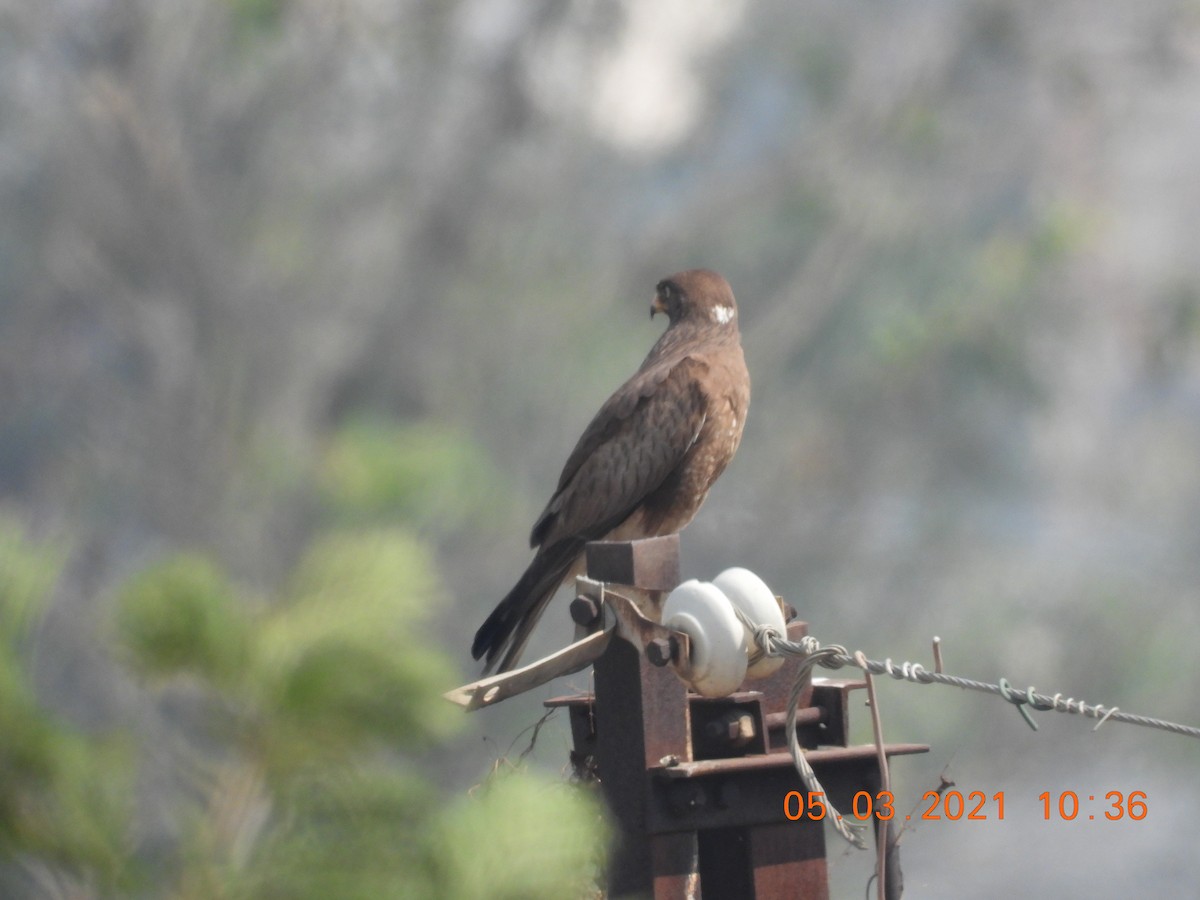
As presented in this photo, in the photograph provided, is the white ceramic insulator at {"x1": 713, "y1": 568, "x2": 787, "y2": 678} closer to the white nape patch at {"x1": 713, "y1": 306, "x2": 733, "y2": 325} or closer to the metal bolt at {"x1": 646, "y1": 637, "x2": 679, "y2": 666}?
the metal bolt at {"x1": 646, "y1": 637, "x2": 679, "y2": 666}

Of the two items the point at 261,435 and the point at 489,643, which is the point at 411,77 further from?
the point at 489,643

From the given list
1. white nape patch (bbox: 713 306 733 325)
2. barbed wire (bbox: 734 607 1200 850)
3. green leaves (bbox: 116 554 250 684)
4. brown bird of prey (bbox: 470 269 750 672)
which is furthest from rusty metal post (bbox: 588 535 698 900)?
white nape patch (bbox: 713 306 733 325)

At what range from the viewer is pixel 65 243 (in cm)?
1109

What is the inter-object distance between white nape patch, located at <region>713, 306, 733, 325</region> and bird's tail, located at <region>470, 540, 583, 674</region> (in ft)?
1.94

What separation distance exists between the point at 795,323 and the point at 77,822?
1016 centimetres

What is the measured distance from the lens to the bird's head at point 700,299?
11.3ft

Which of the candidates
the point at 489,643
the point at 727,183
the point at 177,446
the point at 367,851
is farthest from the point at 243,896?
the point at 727,183

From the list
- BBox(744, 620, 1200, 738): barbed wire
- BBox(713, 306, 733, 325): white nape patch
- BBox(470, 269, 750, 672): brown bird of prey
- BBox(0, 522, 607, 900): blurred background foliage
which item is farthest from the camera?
BBox(713, 306, 733, 325): white nape patch

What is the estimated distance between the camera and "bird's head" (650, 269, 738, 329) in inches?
135

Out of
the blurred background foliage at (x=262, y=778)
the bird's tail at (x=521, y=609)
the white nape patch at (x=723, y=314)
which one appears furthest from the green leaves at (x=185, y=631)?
the white nape patch at (x=723, y=314)

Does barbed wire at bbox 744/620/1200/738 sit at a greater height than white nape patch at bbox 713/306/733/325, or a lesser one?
lesser

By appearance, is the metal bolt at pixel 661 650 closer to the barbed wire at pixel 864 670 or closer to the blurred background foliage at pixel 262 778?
the barbed wire at pixel 864 670

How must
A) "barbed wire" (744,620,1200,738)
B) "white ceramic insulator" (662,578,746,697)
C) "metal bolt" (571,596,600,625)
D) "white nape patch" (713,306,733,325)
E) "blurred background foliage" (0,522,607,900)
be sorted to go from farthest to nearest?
"white nape patch" (713,306,733,325), "metal bolt" (571,596,600,625), "white ceramic insulator" (662,578,746,697), "barbed wire" (744,620,1200,738), "blurred background foliage" (0,522,607,900)

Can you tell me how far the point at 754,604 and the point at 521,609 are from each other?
1.38 metres
